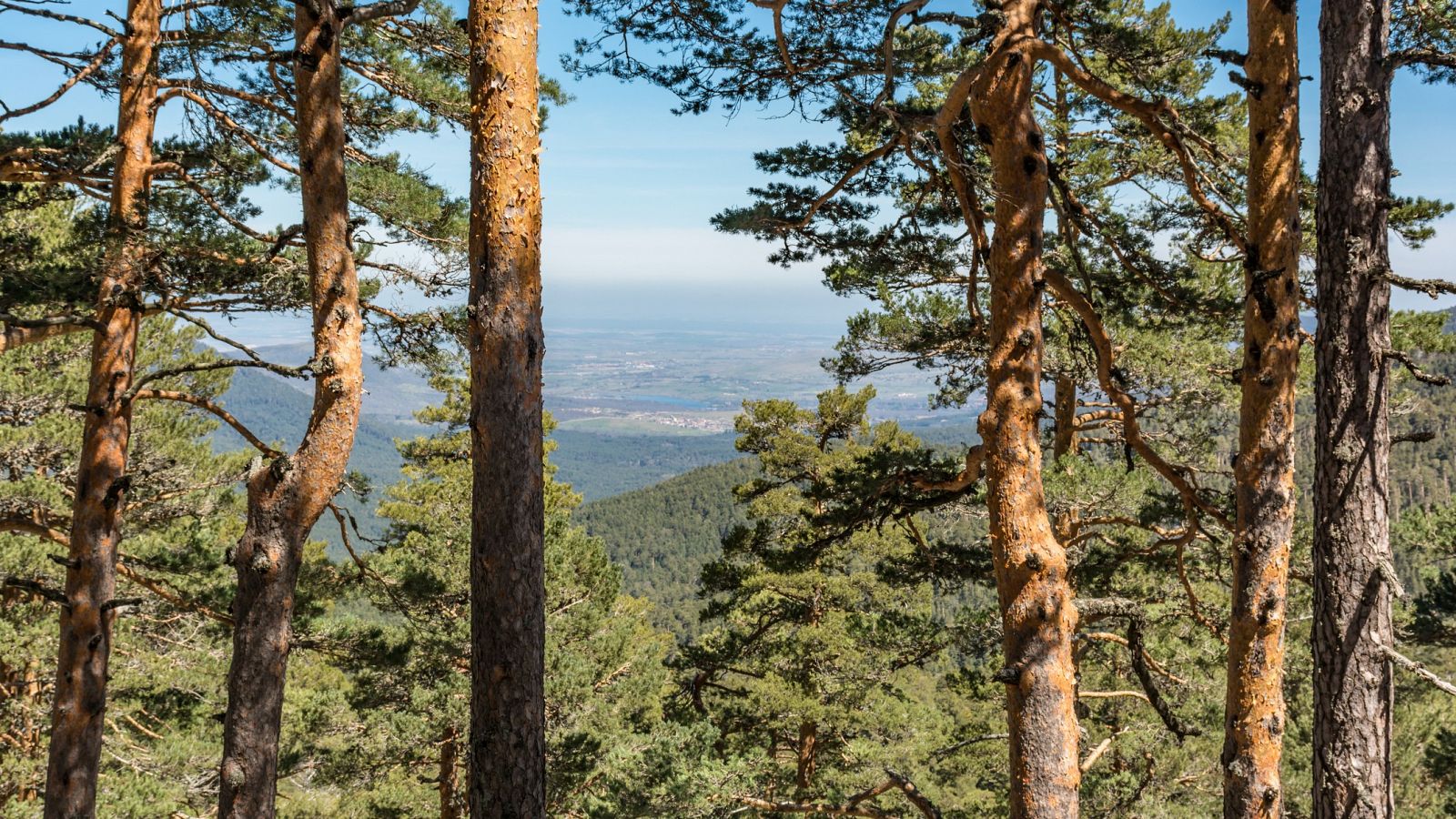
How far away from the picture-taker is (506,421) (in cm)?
287

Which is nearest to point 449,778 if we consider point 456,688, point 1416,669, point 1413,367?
point 456,688

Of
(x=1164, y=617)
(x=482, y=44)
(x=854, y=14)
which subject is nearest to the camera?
(x=482, y=44)

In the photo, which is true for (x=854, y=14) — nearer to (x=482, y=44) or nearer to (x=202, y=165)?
(x=482, y=44)

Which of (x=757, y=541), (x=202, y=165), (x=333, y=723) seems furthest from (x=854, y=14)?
(x=333, y=723)

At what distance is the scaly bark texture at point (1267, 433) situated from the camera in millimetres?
3500

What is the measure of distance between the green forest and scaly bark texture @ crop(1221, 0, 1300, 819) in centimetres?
2

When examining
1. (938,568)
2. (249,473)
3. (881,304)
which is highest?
(881,304)

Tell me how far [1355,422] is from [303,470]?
4.03 meters

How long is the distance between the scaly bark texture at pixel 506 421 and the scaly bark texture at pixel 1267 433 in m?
2.84

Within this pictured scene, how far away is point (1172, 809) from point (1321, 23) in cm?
770

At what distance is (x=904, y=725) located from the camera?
9383 millimetres

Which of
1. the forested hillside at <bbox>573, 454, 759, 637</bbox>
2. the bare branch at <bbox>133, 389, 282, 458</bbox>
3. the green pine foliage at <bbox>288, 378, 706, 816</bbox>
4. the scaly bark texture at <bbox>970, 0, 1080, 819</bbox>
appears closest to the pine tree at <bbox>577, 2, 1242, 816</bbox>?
the scaly bark texture at <bbox>970, 0, 1080, 819</bbox>

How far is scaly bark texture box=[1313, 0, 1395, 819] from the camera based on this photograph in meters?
3.04

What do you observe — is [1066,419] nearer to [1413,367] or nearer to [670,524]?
[1413,367]
